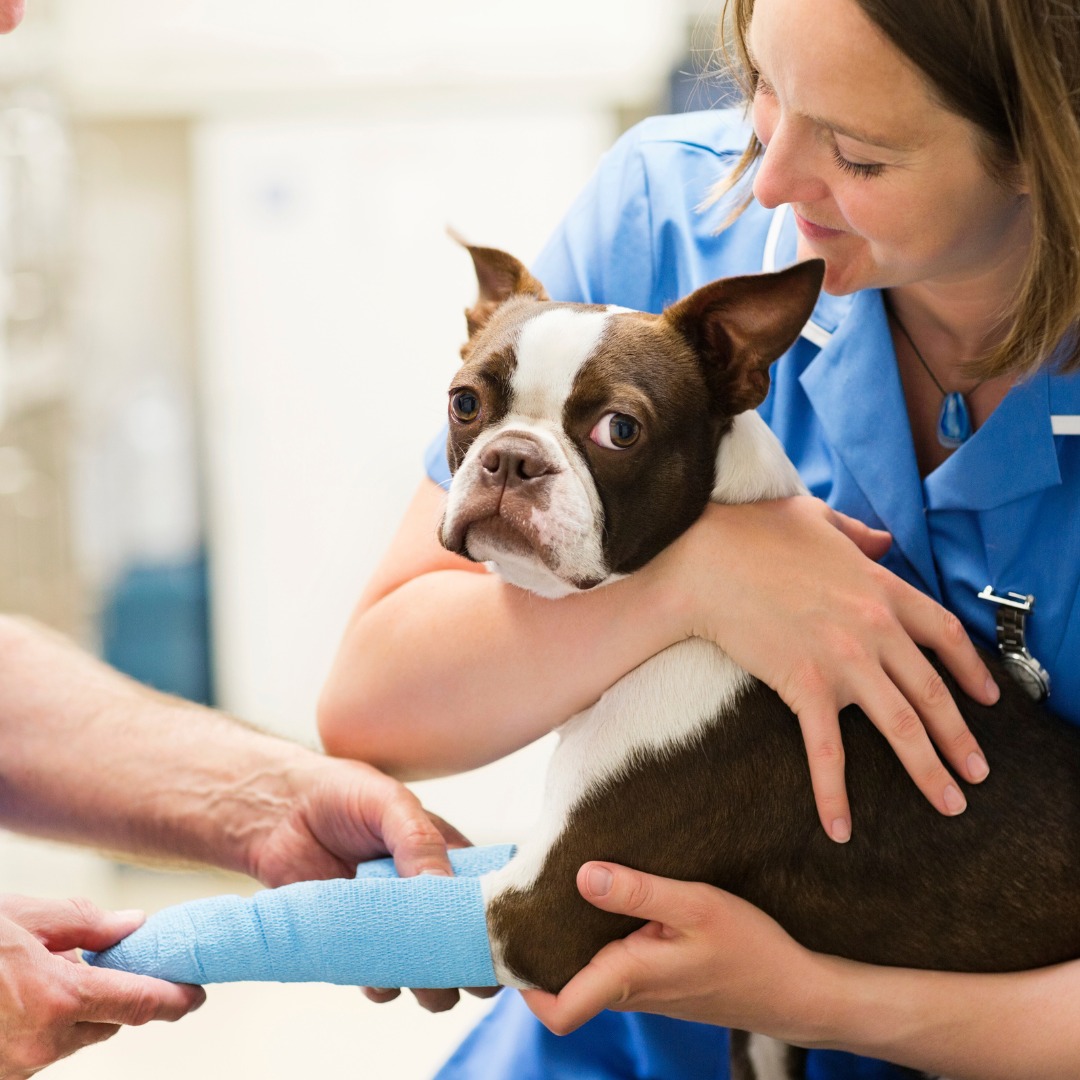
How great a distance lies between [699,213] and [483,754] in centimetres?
62

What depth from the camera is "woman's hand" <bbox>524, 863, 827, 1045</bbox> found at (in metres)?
1.09

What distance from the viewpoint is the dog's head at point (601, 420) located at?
1.12 meters

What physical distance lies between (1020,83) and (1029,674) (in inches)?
20.9

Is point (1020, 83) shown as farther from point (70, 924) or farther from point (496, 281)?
point (70, 924)

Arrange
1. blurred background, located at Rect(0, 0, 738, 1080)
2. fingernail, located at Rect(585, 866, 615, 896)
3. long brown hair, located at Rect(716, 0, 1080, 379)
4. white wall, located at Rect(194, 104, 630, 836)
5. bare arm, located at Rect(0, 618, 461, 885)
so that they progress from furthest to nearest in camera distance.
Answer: white wall, located at Rect(194, 104, 630, 836) → blurred background, located at Rect(0, 0, 738, 1080) → bare arm, located at Rect(0, 618, 461, 885) → fingernail, located at Rect(585, 866, 615, 896) → long brown hair, located at Rect(716, 0, 1080, 379)

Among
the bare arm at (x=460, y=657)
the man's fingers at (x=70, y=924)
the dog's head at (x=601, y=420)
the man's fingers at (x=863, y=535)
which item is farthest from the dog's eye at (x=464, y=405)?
the man's fingers at (x=70, y=924)

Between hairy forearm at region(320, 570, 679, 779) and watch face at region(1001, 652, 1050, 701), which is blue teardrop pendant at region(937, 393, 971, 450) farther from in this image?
hairy forearm at region(320, 570, 679, 779)

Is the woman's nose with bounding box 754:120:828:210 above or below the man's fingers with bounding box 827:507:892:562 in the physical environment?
above

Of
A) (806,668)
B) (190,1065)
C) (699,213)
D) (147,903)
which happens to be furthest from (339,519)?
(806,668)

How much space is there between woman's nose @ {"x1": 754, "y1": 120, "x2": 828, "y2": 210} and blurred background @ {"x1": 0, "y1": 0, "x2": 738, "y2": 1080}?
222 centimetres

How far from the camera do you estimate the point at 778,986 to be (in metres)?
1.12

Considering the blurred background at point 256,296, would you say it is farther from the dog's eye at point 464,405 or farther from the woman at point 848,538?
the dog's eye at point 464,405

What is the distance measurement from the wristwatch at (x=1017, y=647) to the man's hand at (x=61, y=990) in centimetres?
81

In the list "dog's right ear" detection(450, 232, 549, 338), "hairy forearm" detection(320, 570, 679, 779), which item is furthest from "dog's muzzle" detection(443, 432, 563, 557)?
"dog's right ear" detection(450, 232, 549, 338)
